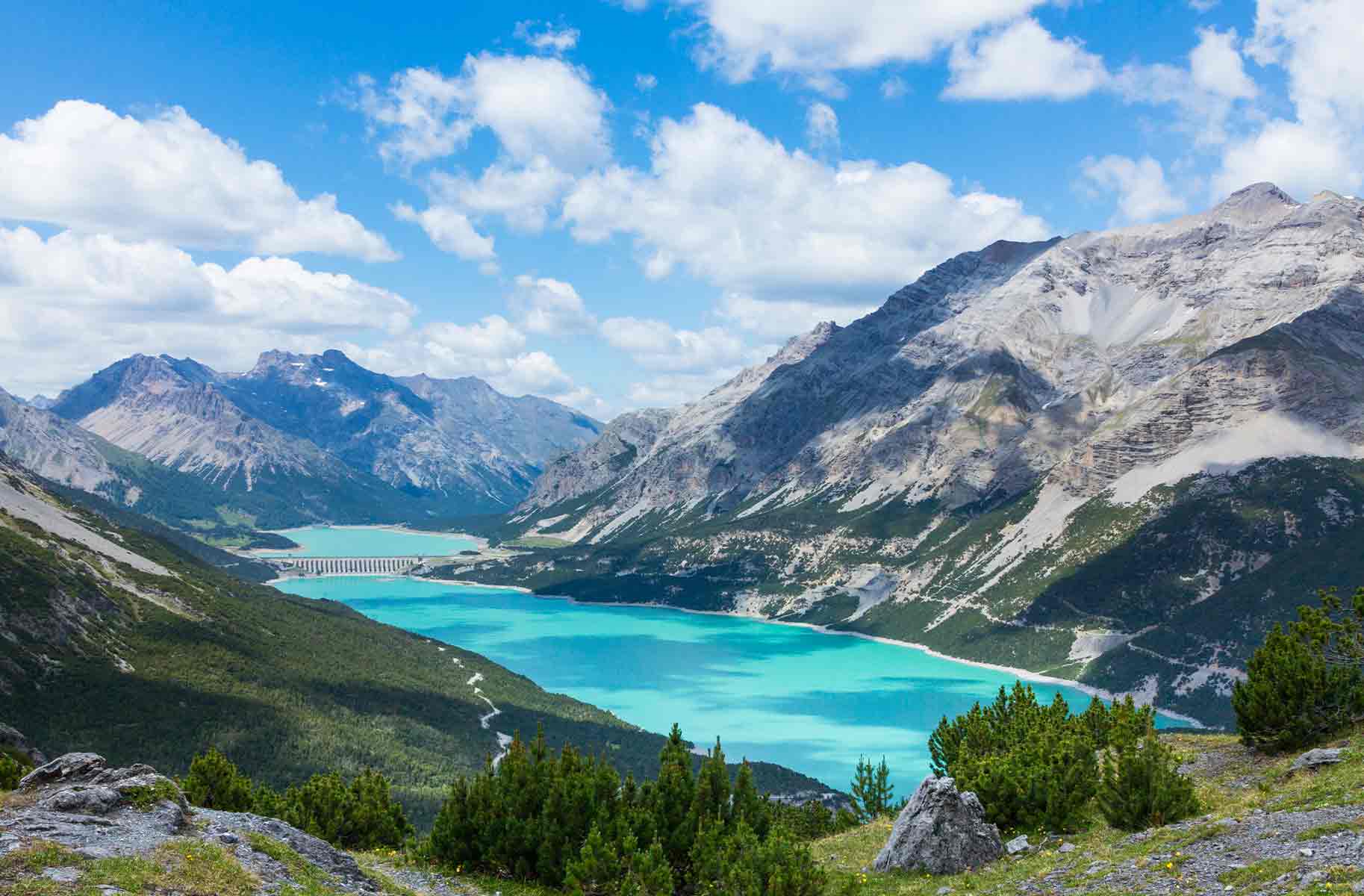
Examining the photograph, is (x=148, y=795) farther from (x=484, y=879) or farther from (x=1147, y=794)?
(x=1147, y=794)

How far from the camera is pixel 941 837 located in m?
40.7

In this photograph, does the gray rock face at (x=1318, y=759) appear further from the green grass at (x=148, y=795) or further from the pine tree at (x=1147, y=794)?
the green grass at (x=148, y=795)

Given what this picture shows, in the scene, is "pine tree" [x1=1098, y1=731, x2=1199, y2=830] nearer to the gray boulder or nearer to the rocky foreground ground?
the rocky foreground ground

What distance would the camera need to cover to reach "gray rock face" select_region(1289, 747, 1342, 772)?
40250mm

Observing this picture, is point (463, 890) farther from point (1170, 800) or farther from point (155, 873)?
point (1170, 800)

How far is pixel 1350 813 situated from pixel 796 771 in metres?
141

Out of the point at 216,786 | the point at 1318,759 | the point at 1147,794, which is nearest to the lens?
the point at 1147,794

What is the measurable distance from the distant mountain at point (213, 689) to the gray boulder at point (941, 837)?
71.1 metres

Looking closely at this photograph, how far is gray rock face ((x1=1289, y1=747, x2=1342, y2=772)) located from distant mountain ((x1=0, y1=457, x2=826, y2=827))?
81479 millimetres

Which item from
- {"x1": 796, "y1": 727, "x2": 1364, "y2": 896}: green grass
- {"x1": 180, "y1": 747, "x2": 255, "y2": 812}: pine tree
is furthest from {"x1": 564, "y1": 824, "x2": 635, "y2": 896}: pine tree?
{"x1": 180, "y1": 747, "x2": 255, "y2": 812}: pine tree

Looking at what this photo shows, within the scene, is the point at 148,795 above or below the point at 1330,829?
below

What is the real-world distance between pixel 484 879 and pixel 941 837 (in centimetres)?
1939

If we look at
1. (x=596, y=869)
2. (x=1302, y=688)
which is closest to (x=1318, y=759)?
(x=1302, y=688)

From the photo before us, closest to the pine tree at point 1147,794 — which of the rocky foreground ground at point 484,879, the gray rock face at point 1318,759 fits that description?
the rocky foreground ground at point 484,879
